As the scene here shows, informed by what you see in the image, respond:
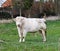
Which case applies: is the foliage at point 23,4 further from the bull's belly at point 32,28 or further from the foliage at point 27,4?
the bull's belly at point 32,28

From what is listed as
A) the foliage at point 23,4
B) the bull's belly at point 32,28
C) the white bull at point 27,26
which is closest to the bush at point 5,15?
the foliage at point 23,4

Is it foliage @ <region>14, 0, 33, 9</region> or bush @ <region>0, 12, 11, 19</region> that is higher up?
foliage @ <region>14, 0, 33, 9</region>

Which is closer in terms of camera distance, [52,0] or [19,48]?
[19,48]

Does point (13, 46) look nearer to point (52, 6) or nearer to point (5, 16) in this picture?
point (5, 16)

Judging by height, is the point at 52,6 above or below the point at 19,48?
below

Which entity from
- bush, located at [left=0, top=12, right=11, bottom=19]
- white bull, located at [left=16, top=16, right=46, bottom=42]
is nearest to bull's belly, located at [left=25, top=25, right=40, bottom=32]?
white bull, located at [left=16, top=16, right=46, bottom=42]

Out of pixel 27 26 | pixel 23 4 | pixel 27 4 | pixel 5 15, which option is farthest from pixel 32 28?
pixel 5 15

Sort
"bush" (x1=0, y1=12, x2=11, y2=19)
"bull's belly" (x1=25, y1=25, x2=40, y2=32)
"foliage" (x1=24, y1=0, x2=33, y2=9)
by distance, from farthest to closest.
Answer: "foliage" (x1=24, y1=0, x2=33, y2=9), "bush" (x1=0, y1=12, x2=11, y2=19), "bull's belly" (x1=25, y1=25, x2=40, y2=32)

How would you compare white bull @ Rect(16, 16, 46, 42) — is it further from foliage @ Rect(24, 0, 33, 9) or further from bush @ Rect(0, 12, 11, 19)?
foliage @ Rect(24, 0, 33, 9)

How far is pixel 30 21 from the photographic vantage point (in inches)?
631

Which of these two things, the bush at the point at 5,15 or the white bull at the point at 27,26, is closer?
the white bull at the point at 27,26

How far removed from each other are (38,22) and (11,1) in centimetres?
2432

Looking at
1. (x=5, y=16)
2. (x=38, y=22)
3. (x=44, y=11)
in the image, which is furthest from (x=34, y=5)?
(x=38, y=22)

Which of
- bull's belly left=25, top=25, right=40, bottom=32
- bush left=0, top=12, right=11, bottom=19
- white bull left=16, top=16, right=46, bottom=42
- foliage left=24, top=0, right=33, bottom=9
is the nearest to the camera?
white bull left=16, top=16, right=46, bottom=42
